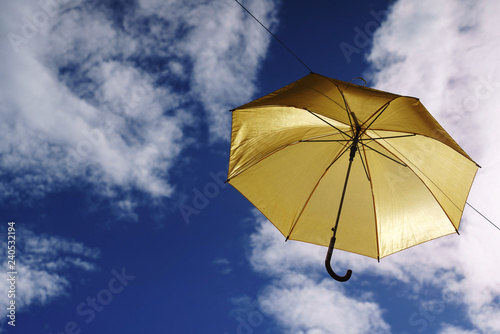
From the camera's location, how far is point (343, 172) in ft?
16.9

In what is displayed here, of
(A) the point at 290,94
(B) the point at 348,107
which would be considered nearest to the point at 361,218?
(B) the point at 348,107

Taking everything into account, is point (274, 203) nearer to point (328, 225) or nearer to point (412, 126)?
point (328, 225)

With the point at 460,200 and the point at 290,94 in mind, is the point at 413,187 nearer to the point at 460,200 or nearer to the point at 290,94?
the point at 460,200

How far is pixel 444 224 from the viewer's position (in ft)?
15.5

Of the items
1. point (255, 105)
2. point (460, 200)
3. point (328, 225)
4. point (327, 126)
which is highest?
point (327, 126)

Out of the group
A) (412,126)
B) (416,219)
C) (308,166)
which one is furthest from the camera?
(308,166)

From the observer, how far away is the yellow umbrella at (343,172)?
455 cm

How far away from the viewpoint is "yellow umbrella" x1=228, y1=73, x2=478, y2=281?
179 inches

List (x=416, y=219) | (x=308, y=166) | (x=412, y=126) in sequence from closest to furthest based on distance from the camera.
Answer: (x=412, y=126)
(x=416, y=219)
(x=308, y=166)

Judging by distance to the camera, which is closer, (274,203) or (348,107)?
(348,107)

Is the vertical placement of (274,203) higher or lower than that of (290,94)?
lower

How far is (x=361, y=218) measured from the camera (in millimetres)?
4969

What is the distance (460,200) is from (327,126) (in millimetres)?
1996

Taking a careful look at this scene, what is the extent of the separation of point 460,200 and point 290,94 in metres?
2.59
